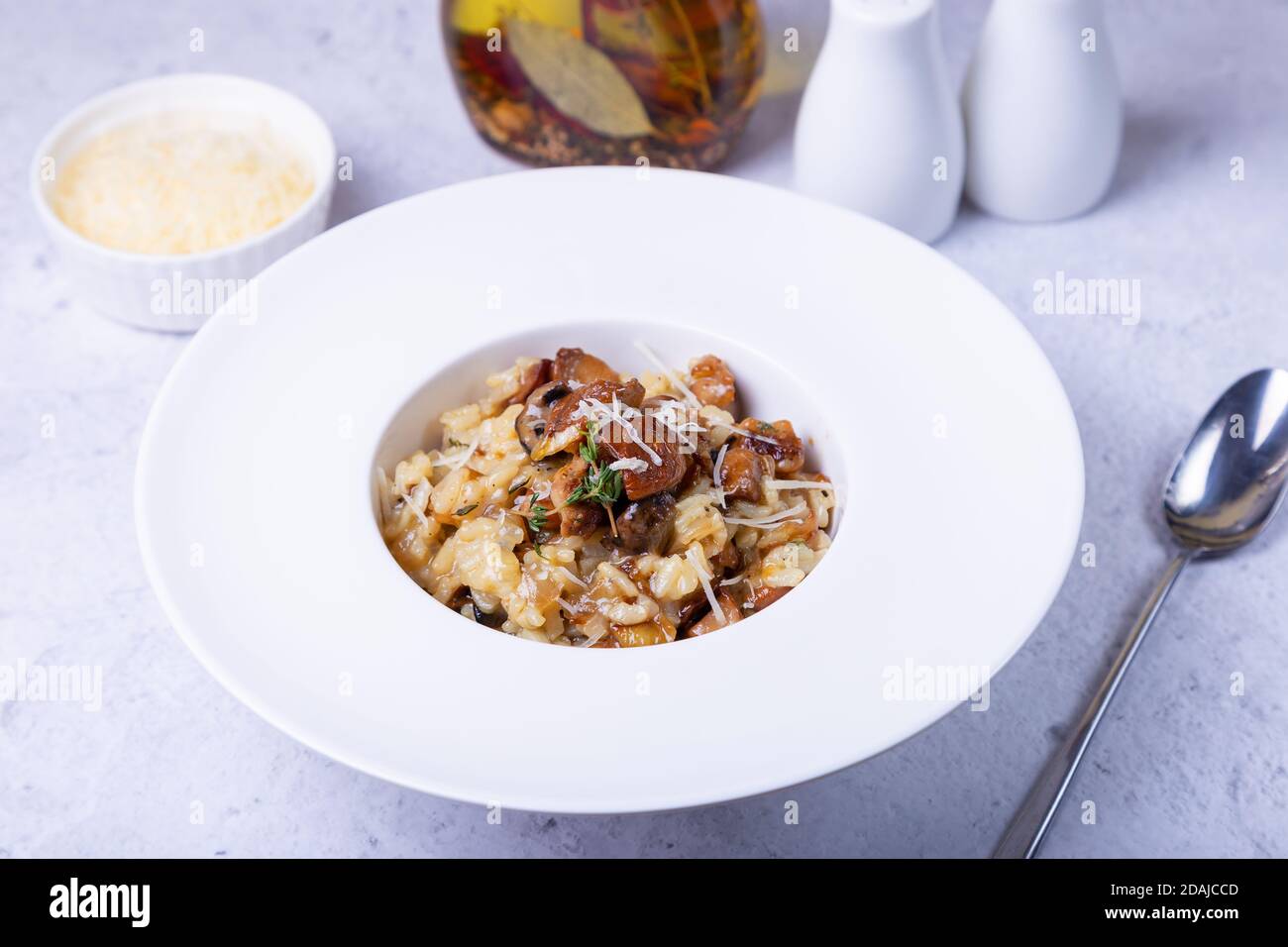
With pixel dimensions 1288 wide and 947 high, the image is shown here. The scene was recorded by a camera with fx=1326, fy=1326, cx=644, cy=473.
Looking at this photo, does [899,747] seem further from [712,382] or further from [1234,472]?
[1234,472]

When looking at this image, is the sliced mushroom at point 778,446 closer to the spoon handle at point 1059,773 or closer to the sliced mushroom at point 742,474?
the sliced mushroom at point 742,474

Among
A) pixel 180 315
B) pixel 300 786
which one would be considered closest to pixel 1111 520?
pixel 300 786

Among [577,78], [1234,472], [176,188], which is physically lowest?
[176,188]

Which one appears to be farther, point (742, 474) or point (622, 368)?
point (622, 368)

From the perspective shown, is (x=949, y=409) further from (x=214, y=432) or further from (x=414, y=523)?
(x=214, y=432)

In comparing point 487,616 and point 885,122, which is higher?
point 885,122

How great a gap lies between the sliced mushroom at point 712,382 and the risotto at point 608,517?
51 mm

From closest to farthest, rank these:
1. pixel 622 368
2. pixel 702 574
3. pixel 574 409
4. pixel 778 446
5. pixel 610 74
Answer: pixel 702 574
pixel 574 409
pixel 778 446
pixel 622 368
pixel 610 74

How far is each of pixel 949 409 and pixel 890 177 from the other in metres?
0.97

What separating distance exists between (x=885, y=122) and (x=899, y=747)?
1.52m

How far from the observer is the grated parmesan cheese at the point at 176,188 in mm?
3000

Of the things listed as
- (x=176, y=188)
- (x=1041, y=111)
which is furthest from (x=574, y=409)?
(x=1041, y=111)

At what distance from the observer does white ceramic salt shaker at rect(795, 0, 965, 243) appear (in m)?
2.95

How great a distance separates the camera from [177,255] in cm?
296
